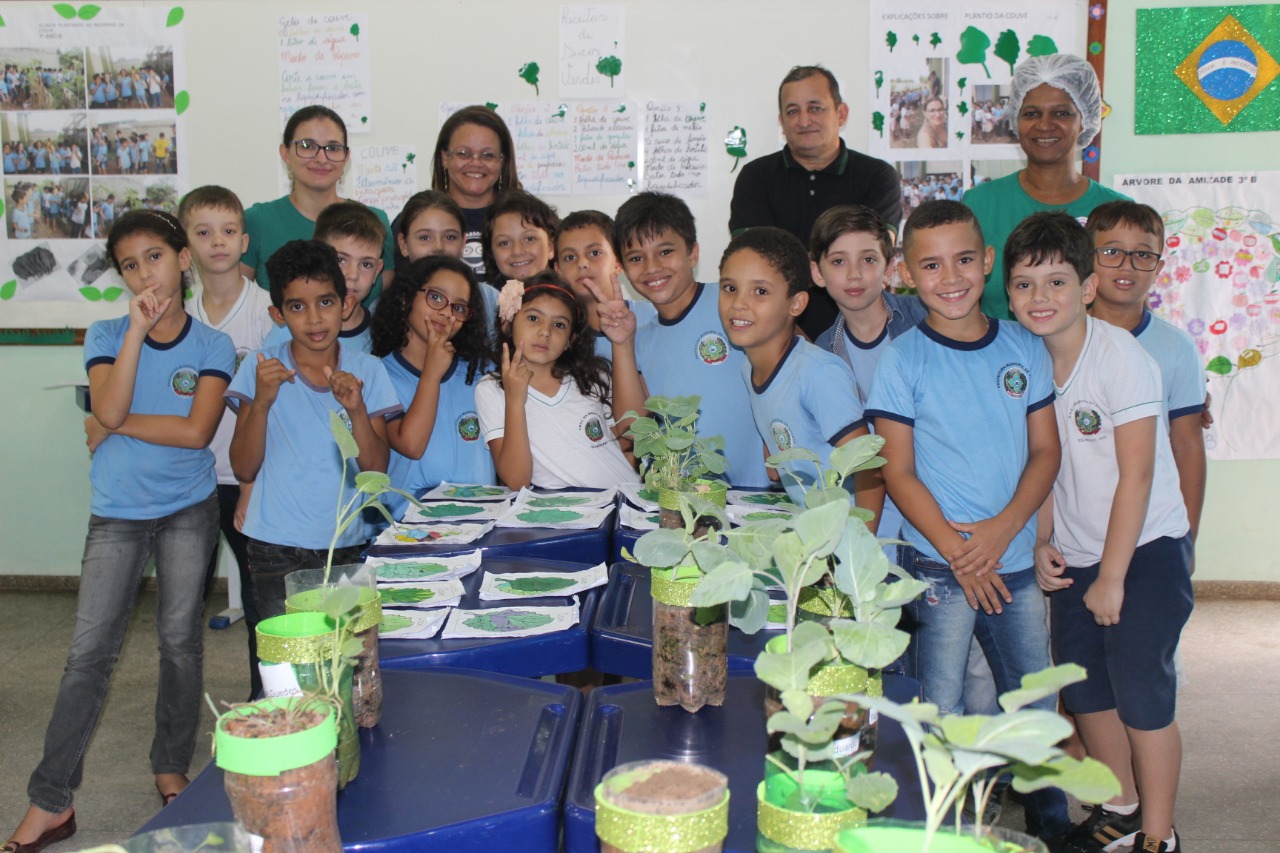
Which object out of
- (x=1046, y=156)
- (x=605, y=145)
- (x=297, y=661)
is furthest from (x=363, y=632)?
(x=605, y=145)

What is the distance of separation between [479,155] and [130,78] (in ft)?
6.22

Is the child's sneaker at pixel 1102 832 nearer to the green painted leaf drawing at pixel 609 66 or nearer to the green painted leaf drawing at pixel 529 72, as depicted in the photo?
the green painted leaf drawing at pixel 609 66

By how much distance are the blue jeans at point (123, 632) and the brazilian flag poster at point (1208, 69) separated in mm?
3523

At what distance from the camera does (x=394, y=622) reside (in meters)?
1.42

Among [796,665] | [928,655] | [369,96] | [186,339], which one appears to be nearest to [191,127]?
[369,96]

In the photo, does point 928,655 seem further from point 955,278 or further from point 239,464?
point 239,464

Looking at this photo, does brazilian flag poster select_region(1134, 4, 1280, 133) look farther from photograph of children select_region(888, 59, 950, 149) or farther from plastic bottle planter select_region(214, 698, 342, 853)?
plastic bottle planter select_region(214, 698, 342, 853)

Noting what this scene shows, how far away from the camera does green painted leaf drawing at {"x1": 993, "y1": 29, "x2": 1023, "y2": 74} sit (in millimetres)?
3758

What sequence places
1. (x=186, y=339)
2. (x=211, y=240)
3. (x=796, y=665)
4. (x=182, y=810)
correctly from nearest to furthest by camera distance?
(x=796, y=665), (x=182, y=810), (x=186, y=339), (x=211, y=240)

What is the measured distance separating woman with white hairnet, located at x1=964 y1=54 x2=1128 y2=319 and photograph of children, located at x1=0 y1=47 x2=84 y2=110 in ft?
11.3

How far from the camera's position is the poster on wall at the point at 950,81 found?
3.76 m

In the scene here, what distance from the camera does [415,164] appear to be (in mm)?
3977

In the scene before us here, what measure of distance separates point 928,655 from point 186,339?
180cm

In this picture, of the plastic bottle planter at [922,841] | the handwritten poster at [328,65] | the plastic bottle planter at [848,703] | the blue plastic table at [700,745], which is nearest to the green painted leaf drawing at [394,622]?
the blue plastic table at [700,745]
